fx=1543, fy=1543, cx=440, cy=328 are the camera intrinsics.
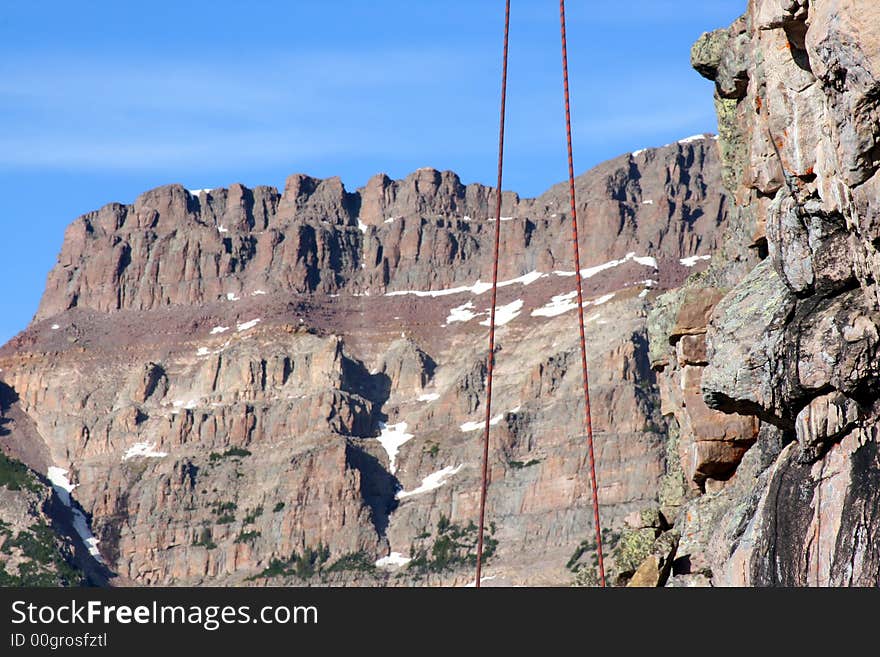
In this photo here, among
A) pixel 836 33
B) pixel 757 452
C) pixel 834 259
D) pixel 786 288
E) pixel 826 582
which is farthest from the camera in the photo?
pixel 757 452

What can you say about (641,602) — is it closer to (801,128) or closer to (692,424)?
(801,128)

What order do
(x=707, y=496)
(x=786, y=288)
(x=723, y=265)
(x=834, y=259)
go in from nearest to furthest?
1. (x=834, y=259)
2. (x=786, y=288)
3. (x=707, y=496)
4. (x=723, y=265)

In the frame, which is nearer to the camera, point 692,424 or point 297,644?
point 297,644

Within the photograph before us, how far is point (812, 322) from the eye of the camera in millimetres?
23203

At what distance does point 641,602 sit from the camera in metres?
16.8

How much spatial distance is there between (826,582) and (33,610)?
10.8 metres

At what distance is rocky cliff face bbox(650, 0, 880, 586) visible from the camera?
20078 millimetres

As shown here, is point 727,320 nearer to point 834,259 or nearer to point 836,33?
point 834,259

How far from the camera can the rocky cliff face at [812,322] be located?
20.1 m

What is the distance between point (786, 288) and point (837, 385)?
2.63m

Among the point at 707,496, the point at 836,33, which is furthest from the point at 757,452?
the point at 836,33

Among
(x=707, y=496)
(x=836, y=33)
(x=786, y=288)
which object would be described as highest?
(x=836, y=33)

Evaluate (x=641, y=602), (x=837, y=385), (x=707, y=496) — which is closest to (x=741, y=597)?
(x=641, y=602)

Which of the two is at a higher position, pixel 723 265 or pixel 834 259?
pixel 723 265
